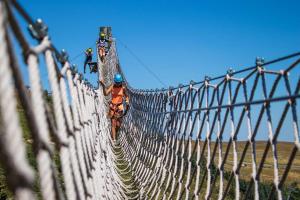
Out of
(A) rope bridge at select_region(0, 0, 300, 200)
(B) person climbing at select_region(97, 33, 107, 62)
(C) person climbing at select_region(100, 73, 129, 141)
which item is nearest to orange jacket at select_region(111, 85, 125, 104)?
(C) person climbing at select_region(100, 73, 129, 141)

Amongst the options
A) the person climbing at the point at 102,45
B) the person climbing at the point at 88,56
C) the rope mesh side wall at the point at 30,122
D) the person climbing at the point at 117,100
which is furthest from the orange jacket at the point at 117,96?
the rope mesh side wall at the point at 30,122

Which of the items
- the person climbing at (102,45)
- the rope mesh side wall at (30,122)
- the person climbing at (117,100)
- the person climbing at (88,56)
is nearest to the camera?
the rope mesh side wall at (30,122)

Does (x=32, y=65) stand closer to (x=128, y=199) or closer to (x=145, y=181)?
(x=128, y=199)

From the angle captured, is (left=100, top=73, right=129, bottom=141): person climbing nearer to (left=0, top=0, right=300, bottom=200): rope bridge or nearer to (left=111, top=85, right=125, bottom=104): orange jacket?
(left=111, top=85, right=125, bottom=104): orange jacket

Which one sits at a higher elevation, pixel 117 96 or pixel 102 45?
pixel 102 45

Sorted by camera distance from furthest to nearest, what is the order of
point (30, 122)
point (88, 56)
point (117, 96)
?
point (88, 56) < point (117, 96) < point (30, 122)

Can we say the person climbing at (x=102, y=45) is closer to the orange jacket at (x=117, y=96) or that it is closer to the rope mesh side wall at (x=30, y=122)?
the orange jacket at (x=117, y=96)

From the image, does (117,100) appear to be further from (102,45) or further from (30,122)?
(30,122)

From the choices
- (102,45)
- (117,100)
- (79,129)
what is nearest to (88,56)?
(102,45)

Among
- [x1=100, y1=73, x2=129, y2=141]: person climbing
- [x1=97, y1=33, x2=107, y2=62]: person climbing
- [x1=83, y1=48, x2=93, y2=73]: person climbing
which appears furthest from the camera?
[x1=97, y1=33, x2=107, y2=62]: person climbing

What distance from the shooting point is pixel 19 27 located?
1558 mm

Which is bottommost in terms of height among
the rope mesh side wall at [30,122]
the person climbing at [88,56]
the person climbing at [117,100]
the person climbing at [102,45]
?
the rope mesh side wall at [30,122]

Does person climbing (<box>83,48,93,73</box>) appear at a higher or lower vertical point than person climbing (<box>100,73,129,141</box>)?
higher

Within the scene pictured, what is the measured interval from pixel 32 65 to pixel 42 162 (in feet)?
1.16
